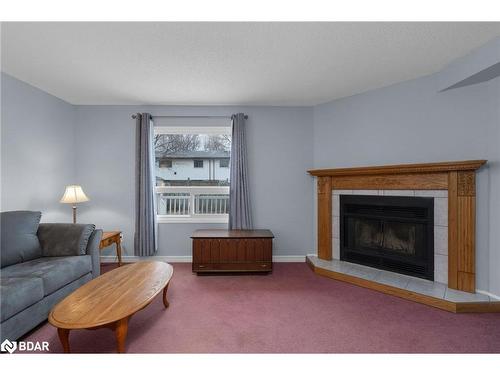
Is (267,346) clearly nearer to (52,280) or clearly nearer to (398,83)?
(52,280)

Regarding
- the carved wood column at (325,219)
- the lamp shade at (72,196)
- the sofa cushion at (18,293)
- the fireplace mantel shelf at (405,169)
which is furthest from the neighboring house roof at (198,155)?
the sofa cushion at (18,293)

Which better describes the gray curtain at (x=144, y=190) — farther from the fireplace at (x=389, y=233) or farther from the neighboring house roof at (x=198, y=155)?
the fireplace at (x=389, y=233)

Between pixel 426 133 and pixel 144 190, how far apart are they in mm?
3703

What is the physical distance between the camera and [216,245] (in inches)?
122

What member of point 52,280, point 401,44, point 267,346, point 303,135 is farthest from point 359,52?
point 52,280

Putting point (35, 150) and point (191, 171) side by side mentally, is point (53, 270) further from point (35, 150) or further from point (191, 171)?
point (191, 171)

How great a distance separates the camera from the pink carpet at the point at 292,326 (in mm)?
1733

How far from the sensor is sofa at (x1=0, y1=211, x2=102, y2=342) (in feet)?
5.61

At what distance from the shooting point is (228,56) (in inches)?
88.0

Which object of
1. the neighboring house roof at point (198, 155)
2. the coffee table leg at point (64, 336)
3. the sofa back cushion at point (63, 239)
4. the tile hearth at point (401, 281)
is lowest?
the tile hearth at point (401, 281)

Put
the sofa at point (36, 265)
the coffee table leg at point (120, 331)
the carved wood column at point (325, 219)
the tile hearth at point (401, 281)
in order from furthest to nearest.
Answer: the carved wood column at point (325, 219) < the tile hearth at point (401, 281) < the sofa at point (36, 265) < the coffee table leg at point (120, 331)

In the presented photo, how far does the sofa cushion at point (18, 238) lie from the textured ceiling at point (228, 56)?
1545 mm

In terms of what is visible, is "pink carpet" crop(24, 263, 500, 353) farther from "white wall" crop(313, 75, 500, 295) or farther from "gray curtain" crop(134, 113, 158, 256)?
"gray curtain" crop(134, 113, 158, 256)

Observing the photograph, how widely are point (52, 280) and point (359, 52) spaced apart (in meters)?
3.37
